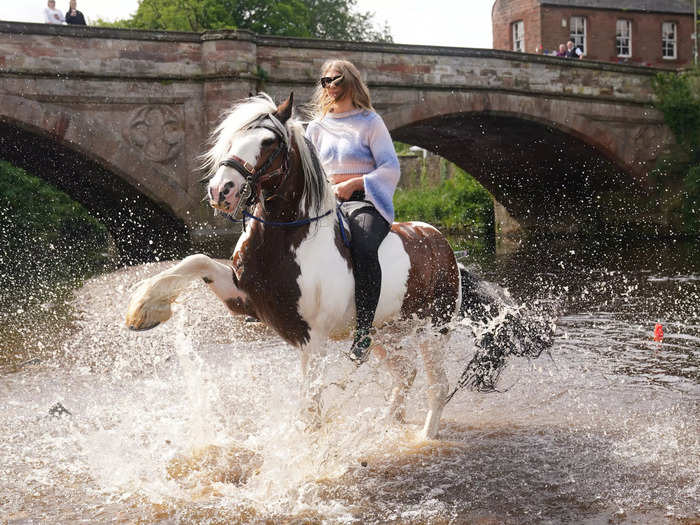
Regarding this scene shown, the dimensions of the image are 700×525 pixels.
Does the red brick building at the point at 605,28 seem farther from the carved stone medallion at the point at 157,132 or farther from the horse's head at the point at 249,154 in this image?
the horse's head at the point at 249,154

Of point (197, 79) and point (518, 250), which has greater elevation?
point (197, 79)

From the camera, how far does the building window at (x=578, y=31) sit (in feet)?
132

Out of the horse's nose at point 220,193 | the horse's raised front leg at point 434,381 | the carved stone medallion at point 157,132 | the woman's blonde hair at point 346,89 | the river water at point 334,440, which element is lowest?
the river water at point 334,440

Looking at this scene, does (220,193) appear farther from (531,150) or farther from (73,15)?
(531,150)

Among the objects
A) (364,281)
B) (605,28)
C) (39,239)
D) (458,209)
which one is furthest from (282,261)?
(605,28)

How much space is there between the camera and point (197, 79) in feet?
56.2

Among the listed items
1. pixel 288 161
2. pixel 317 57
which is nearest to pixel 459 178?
pixel 317 57

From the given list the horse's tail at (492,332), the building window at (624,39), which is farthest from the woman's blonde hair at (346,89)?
the building window at (624,39)

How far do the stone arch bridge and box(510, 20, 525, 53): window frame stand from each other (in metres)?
15.3

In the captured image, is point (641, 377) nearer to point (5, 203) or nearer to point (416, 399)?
point (416, 399)

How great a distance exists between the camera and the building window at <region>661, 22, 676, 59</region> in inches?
1642

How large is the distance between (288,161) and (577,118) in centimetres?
2136

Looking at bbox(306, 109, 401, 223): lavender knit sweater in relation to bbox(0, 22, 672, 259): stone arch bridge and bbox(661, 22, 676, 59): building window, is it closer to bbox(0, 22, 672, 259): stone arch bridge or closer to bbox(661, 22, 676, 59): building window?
bbox(0, 22, 672, 259): stone arch bridge

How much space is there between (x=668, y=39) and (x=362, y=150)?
41.9 m
